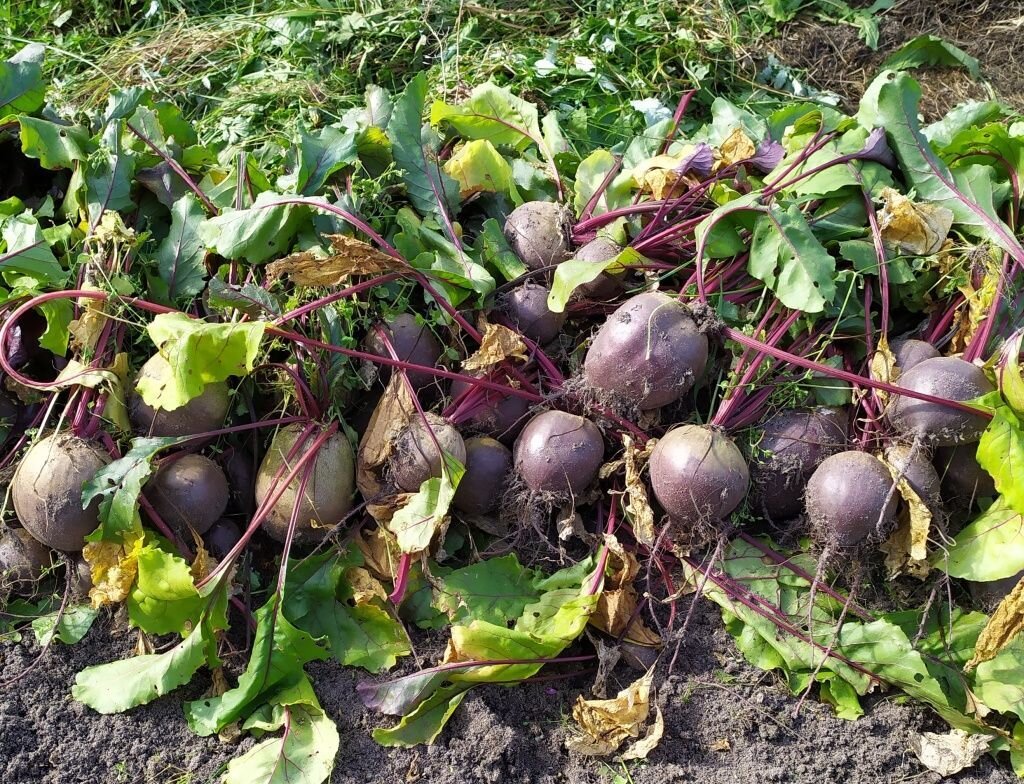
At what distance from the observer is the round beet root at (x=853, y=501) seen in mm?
2678

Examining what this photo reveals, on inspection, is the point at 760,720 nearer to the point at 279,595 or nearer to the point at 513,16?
the point at 279,595

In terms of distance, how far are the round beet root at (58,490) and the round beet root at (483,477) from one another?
123 cm

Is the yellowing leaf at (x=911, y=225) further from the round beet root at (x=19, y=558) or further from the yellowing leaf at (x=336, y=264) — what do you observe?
the round beet root at (x=19, y=558)

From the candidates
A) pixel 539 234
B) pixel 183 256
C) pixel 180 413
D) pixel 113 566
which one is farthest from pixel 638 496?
pixel 183 256

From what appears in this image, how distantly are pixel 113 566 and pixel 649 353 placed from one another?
1916 mm

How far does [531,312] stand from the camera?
306cm

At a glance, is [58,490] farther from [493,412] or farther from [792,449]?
[792,449]

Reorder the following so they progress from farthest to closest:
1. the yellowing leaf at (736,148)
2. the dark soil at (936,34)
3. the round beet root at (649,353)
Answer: the dark soil at (936,34) → the yellowing leaf at (736,148) → the round beet root at (649,353)

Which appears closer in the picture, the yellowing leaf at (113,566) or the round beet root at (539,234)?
the yellowing leaf at (113,566)

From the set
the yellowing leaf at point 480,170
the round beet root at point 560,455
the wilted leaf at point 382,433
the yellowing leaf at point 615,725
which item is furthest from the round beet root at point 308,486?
the yellowing leaf at point 480,170

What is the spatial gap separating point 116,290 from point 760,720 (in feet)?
8.58

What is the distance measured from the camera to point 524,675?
8.60ft

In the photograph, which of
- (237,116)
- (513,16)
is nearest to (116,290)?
(237,116)

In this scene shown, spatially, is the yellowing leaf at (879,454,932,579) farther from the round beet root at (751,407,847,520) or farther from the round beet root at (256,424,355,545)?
the round beet root at (256,424,355,545)
